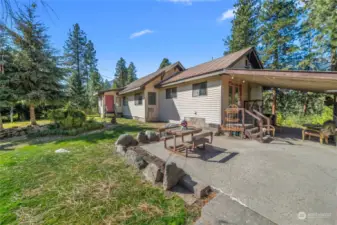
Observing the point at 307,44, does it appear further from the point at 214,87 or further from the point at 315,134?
the point at 214,87

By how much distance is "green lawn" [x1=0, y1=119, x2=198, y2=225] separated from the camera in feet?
6.88

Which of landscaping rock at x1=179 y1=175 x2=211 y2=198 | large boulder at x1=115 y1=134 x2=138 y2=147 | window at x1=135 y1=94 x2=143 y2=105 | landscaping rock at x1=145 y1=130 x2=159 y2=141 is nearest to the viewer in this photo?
landscaping rock at x1=179 y1=175 x2=211 y2=198

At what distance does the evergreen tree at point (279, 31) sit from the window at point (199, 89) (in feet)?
33.0

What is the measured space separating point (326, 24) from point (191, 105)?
38.3 feet

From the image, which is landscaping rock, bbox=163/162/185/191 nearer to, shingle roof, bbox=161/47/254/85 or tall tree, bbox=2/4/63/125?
shingle roof, bbox=161/47/254/85

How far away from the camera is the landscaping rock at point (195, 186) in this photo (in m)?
2.55

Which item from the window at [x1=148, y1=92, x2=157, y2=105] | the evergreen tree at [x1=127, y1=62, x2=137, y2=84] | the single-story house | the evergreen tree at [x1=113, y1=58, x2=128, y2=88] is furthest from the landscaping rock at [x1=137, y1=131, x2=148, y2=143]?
the evergreen tree at [x1=113, y1=58, x2=128, y2=88]

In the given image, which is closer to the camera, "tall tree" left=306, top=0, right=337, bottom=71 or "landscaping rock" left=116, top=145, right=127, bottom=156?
"landscaping rock" left=116, top=145, right=127, bottom=156

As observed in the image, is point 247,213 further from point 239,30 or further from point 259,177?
point 239,30

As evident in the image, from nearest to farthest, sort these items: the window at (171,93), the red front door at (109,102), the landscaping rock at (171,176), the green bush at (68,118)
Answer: the landscaping rock at (171,176)
the green bush at (68,118)
the window at (171,93)
the red front door at (109,102)

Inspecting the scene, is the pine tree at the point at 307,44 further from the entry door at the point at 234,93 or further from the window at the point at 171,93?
the window at the point at 171,93

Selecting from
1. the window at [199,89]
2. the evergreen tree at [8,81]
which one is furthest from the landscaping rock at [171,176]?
the evergreen tree at [8,81]

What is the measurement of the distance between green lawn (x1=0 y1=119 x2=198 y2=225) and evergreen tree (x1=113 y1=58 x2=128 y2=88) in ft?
122

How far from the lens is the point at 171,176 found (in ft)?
9.19
